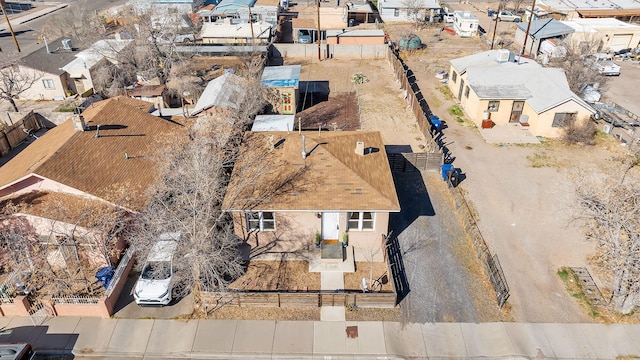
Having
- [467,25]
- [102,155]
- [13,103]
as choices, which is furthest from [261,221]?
[467,25]

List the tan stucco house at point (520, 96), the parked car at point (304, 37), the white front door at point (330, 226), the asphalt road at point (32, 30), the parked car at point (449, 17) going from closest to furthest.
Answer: the white front door at point (330, 226) → the tan stucco house at point (520, 96) → the parked car at point (304, 37) → the asphalt road at point (32, 30) → the parked car at point (449, 17)

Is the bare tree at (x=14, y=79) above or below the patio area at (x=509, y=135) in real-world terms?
above

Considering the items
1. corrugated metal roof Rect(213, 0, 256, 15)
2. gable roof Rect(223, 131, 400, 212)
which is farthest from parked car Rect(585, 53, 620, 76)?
corrugated metal roof Rect(213, 0, 256, 15)

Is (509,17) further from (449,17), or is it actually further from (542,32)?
(542,32)

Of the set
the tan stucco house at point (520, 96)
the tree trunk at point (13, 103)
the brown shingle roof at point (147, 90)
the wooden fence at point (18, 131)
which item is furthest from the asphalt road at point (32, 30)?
the tan stucco house at point (520, 96)

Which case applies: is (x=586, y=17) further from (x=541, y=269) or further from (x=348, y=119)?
(x=541, y=269)

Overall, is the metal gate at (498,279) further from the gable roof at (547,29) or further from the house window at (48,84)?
the house window at (48,84)

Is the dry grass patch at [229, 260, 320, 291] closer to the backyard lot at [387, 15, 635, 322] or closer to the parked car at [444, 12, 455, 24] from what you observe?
the backyard lot at [387, 15, 635, 322]
